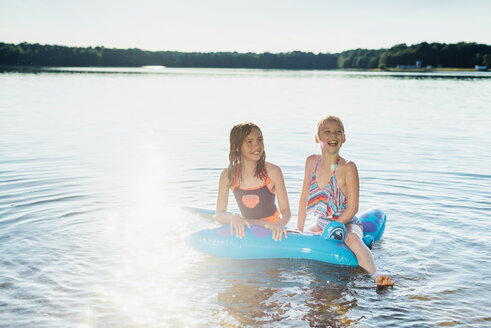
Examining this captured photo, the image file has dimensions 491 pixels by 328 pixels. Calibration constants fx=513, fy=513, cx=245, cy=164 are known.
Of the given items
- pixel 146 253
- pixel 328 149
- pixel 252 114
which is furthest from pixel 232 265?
pixel 252 114

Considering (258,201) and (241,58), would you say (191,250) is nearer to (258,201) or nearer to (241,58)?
(258,201)

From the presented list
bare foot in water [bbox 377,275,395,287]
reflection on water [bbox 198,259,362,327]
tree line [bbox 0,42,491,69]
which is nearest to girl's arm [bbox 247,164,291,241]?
reflection on water [bbox 198,259,362,327]

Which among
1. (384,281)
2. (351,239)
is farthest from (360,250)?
(384,281)

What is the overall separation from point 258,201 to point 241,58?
10466 centimetres

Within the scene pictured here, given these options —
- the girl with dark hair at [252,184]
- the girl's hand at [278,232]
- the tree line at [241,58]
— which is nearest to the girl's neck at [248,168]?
the girl with dark hair at [252,184]

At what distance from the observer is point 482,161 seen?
930 cm

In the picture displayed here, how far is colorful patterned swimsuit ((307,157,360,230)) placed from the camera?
15.4ft

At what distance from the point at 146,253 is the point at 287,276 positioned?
138 cm

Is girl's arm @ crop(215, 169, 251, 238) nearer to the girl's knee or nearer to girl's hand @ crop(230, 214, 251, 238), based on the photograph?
girl's hand @ crop(230, 214, 251, 238)

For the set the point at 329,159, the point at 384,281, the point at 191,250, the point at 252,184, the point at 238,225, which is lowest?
the point at 191,250

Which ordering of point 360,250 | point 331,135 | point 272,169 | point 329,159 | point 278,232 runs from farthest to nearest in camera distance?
point 272,169
point 329,159
point 331,135
point 278,232
point 360,250

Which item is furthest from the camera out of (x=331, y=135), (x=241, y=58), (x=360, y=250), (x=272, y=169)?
(x=241, y=58)

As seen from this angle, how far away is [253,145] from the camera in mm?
4637

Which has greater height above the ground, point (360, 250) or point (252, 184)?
point (252, 184)
